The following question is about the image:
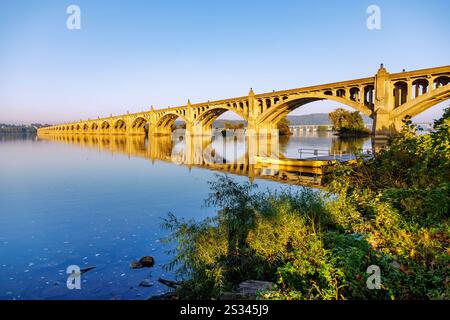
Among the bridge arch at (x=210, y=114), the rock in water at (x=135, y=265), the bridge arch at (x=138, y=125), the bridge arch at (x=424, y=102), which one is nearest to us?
the rock in water at (x=135, y=265)

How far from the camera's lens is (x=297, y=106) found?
211ft

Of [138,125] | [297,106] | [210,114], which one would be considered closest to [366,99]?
[297,106]

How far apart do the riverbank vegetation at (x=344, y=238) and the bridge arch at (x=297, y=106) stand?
134ft

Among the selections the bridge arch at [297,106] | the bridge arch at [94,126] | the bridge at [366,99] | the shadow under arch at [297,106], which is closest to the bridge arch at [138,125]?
the bridge arch at [94,126]

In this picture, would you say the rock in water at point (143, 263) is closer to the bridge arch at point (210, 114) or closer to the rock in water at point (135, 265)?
the rock in water at point (135, 265)

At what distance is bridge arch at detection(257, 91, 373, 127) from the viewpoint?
48.0m

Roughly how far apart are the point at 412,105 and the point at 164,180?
36.6 meters

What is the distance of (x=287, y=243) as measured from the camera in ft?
23.8

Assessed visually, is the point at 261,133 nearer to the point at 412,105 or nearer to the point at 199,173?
the point at 412,105

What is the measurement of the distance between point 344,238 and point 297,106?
199 feet

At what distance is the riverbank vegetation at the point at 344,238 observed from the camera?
4.70 meters

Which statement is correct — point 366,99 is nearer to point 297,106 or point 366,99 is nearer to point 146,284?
point 297,106
